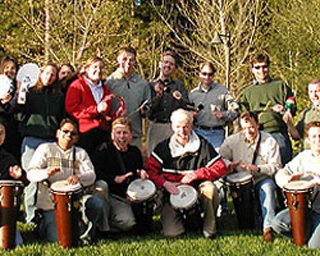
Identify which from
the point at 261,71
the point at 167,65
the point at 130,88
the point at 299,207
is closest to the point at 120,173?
the point at 130,88

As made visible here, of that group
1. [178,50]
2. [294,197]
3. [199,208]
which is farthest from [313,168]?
[178,50]

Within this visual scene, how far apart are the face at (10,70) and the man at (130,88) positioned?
1059 mm

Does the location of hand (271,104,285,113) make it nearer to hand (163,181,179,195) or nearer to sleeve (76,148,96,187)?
hand (163,181,179,195)

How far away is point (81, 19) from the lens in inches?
621

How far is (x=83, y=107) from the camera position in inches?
269

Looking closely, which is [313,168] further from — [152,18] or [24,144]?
[152,18]

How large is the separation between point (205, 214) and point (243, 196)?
0.50 metres

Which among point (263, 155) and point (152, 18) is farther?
point (152, 18)

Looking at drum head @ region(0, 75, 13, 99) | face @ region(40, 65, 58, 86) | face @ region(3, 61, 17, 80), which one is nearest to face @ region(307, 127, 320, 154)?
face @ region(40, 65, 58, 86)

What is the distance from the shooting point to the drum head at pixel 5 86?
21.6ft

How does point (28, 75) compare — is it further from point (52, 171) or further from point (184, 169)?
point (184, 169)

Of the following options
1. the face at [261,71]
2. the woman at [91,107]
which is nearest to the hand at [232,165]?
→ the face at [261,71]

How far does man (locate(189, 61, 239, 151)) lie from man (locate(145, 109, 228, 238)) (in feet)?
2.99

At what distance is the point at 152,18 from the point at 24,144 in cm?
Answer: 1408
